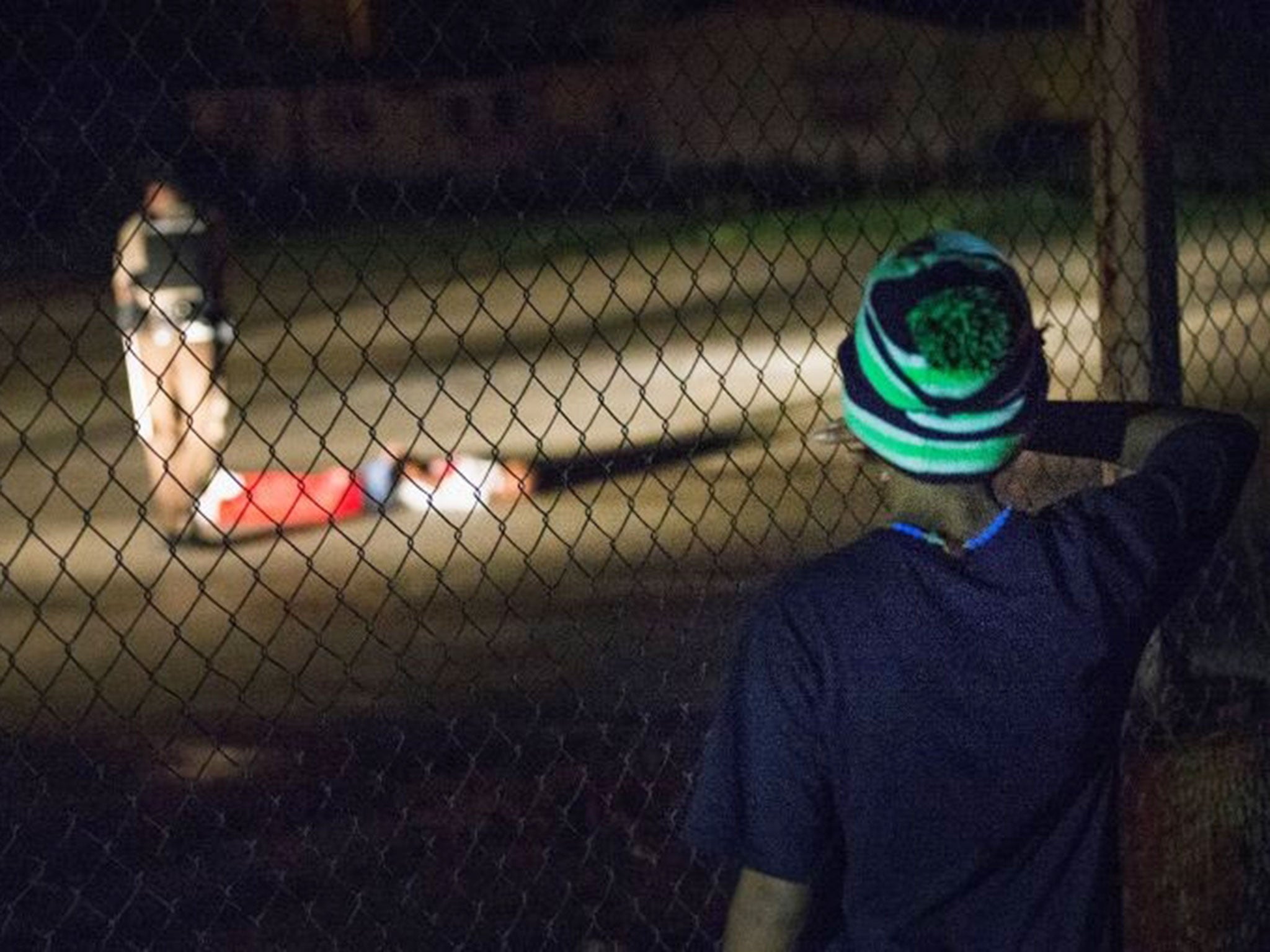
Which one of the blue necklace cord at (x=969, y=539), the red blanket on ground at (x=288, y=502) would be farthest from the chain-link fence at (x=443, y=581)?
the blue necklace cord at (x=969, y=539)

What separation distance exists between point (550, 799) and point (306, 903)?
77 centimetres

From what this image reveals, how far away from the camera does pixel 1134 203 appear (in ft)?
13.2

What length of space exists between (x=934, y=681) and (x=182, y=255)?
21.2 ft

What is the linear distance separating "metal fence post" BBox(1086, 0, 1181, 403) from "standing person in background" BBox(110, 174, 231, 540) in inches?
175

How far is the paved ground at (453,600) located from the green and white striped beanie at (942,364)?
2.37 metres

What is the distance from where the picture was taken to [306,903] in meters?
4.72

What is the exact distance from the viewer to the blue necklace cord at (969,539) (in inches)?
83.2

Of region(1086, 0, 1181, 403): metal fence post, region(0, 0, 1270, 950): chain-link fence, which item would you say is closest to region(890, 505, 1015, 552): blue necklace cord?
region(0, 0, 1270, 950): chain-link fence

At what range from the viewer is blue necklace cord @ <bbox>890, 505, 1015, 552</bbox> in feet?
6.93

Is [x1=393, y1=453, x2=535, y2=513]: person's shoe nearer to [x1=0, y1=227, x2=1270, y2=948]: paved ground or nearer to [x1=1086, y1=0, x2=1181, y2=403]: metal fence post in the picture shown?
[x1=0, y1=227, x2=1270, y2=948]: paved ground

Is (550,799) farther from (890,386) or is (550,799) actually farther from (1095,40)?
(890,386)

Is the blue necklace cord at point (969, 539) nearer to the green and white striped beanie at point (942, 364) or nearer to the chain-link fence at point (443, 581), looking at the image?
the green and white striped beanie at point (942, 364)

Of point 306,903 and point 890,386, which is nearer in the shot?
point 890,386

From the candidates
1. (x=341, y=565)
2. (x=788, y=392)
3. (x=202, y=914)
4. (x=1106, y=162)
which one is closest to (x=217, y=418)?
(x=341, y=565)
